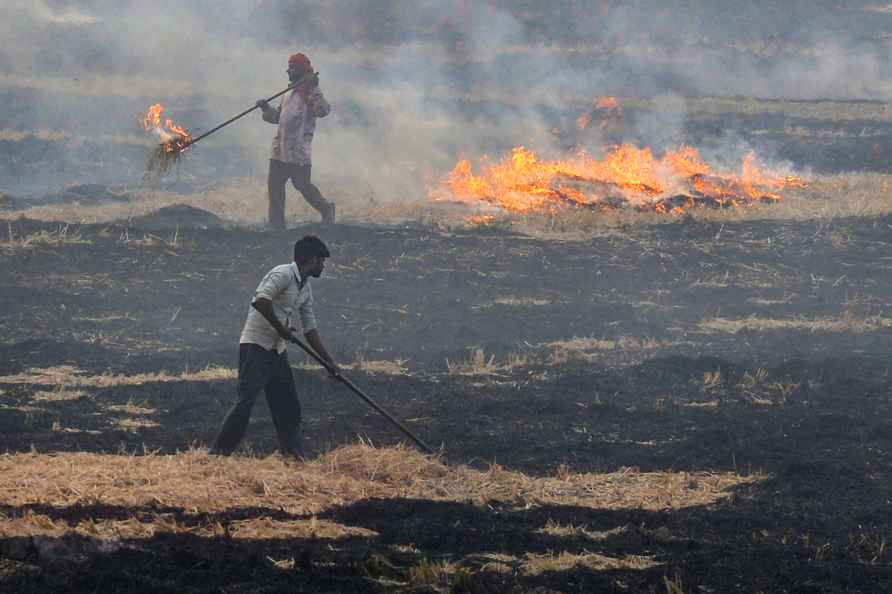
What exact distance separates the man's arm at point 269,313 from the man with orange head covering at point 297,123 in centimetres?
805

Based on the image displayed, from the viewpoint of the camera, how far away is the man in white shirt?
859cm

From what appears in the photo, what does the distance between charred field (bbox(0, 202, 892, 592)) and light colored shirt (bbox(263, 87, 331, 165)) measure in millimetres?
980

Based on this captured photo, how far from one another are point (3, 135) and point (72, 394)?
16.7 meters

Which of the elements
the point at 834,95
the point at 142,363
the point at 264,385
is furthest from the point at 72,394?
the point at 834,95

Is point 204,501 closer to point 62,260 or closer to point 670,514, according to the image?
point 670,514

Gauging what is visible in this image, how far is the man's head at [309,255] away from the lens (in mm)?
8625

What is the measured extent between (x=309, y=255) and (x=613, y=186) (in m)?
11.7

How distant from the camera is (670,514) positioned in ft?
25.8

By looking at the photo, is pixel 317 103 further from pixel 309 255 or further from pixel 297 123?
pixel 309 255

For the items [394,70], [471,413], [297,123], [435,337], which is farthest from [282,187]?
[394,70]

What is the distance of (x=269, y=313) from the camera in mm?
8430

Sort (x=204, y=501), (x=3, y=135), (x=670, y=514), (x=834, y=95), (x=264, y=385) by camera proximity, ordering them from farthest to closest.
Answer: (x=834, y=95), (x=3, y=135), (x=264, y=385), (x=670, y=514), (x=204, y=501)

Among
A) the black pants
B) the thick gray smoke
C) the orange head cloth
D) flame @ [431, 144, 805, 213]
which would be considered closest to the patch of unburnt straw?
the black pants

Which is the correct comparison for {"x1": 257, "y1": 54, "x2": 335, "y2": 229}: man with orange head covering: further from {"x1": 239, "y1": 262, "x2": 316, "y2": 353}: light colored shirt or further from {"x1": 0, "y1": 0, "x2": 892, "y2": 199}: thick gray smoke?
{"x1": 239, "y1": 262, "x2": 316, "y2": 353}: light colored shirt
